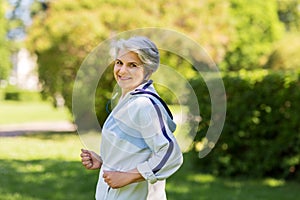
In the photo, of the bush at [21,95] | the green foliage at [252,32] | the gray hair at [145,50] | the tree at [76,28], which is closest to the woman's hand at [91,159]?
the gray hair at [145,50]

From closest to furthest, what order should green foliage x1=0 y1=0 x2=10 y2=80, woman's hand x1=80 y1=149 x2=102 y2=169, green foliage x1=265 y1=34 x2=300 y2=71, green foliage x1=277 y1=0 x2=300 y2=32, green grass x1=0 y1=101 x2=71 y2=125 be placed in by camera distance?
woman's hand x1=80 y1=149 x2=102 y2=169
green grass x1=0 y1=101 x2=71 y2=125
green foliage x1=265 y1=34 x2=300 y2=71
green foliage x1=0 y1=0 x2=10 y2=80
green foliage x1=277 y1=0 x2=300 y2=32

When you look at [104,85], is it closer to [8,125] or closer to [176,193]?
[8,125]

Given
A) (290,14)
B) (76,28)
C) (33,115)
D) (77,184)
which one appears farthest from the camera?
(290,14)

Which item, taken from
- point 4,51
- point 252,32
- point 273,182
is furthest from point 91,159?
point 4,51

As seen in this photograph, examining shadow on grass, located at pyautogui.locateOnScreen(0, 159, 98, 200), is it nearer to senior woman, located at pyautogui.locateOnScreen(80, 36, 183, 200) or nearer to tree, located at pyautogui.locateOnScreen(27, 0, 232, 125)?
tree, located at pyautogui.locateOnScreen(27, 0, 232, 125)

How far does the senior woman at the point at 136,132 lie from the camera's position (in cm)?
222

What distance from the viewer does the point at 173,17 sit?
15531 millimetres

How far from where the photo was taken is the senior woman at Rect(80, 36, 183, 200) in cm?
222

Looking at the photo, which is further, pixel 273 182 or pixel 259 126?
pixel 259 126

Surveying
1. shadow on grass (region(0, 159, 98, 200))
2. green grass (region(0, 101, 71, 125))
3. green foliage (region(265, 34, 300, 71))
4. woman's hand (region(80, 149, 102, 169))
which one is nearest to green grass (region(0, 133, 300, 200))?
shadow on grass (region(0, 159, 98, 200))

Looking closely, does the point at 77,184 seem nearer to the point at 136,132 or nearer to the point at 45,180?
the point at 45,180

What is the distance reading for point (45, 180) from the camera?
7.75m

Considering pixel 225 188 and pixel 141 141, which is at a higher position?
pixel 141 141

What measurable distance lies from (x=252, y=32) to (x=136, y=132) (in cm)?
4189
